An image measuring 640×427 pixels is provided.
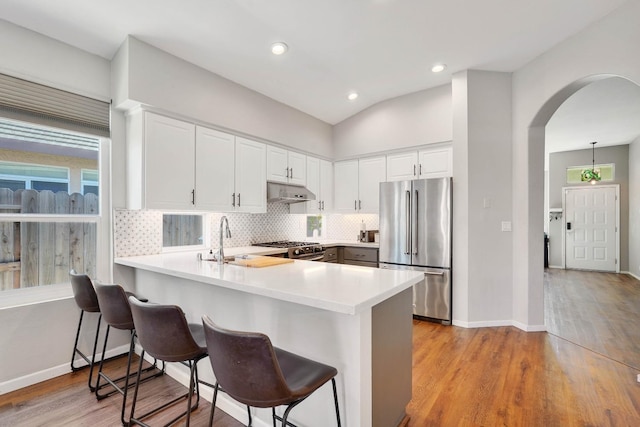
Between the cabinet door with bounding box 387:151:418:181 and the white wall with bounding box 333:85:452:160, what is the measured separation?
5.5 inches

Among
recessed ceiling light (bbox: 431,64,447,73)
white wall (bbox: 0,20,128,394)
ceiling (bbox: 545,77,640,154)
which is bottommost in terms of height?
white wall (bbox: 0,20,128,394)

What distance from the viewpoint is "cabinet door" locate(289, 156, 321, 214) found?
15.4 ft

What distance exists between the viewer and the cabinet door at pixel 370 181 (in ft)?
15.0

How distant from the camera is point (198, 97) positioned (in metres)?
3.16

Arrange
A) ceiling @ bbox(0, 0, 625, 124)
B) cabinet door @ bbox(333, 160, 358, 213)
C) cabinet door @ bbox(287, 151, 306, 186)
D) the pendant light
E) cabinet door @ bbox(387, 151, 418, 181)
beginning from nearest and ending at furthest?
1. ceiling @ bbox(0, 0, 625, 124)
2. cabinet door @ bbox(387, 151, 418, 181)
3. cabinet door @ bbox(287, 151, 306, 186)
4. cabinet door @ bbox(333, 160, 358, 213)
5. the pendant light

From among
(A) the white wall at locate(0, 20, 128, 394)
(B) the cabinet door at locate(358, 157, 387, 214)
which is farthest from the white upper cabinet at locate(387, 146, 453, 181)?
(A) the white wall at locate(0, 20, 128, 394)

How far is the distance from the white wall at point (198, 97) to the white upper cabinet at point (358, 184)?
808 millimetres

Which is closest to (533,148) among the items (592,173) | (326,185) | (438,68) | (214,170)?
(438,68)

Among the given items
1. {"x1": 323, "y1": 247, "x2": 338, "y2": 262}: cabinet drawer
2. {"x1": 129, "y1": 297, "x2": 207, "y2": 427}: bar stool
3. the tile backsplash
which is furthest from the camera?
{"x1": 323, "y1": 247, "x2": 338, "y2": 262}: cabinet drawer

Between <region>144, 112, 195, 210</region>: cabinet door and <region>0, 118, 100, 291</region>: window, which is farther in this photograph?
<region>144, 112, 195, 210</region>: cabinet door

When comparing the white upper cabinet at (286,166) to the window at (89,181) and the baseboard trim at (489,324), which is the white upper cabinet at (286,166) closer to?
the window at (89,181)

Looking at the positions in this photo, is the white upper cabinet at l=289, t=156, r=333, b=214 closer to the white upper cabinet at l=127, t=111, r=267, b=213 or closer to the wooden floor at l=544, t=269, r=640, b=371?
the white upper cabinet at l=127, t=111, r=267, b=213

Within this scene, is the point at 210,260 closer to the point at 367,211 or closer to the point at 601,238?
the point at 367,211

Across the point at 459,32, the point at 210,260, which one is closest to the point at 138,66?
the point at 210,260
